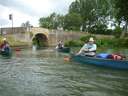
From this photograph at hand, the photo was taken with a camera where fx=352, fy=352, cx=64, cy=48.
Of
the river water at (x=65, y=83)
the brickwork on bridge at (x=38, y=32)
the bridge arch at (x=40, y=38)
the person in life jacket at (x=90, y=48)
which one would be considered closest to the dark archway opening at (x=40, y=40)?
the bridge arch at (x=40, y=38)

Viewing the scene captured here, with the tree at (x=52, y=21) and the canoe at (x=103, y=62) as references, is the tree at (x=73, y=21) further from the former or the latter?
the canoe at (x=103, y=62)

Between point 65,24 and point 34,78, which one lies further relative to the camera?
point 65,24

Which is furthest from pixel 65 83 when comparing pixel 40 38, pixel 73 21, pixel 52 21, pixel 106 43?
pixel 52 21

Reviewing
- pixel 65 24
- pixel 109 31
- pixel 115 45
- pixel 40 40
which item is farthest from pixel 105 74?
Result: pixel 65 24

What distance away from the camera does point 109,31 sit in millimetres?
91500

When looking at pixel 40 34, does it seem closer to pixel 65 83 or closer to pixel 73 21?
pixel 73 21

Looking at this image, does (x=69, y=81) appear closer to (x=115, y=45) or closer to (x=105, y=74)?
(x=105, y=74)

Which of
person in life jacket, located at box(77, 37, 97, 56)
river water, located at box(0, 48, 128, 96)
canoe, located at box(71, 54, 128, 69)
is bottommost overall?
river water, located at box(0, 48, 128, 96)

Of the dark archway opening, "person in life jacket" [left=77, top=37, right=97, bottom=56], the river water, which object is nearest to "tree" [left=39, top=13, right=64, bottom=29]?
the dark archway opening

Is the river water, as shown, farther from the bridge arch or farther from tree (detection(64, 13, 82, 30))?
tree (detection(64, 13, 82, 30))

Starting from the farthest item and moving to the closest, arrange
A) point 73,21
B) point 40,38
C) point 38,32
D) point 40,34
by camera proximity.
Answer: point 73,21 → point 40,38 → point 40,34 → point 38,32

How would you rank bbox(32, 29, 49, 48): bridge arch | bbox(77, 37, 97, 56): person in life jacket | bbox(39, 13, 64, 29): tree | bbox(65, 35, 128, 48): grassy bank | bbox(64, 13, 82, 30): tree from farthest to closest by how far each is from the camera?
1. bbox(39, 13, 64, 29): tree
2. bbox(64, 13, 82, 30): tree
3. bbox(32, 29, 49, 48): bridge arch
4. bbox(65, 35, 128, 48): grassy bank
5. bbox(77, 37, 97, 56): person in life jacket

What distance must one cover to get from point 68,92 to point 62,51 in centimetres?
2933

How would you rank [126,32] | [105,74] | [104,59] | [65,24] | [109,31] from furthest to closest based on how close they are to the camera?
1. [65,24]
2. [109,31]
3. [126,32]
4. [104,59]
5. [105,74]
